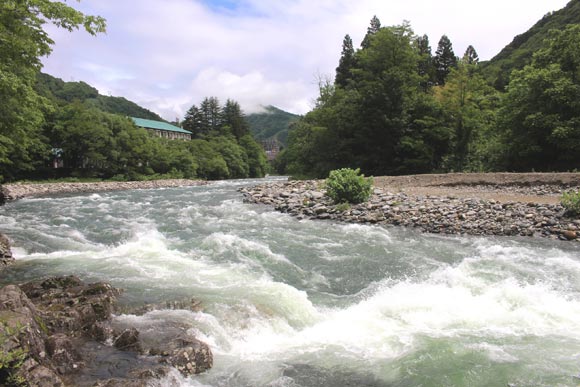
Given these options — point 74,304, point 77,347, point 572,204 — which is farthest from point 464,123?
point 77,347

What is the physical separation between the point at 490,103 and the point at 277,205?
28.6m

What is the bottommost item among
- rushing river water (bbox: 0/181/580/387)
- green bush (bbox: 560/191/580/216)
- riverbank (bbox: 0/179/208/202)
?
riverbank (bbox: 0/179/208/202)

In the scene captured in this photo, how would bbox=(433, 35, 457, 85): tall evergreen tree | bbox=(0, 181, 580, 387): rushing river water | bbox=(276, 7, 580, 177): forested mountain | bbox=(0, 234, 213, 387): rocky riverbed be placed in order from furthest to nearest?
bbox=(433, 35, 457, 85): tall evergreen tree, bbox=(276, 7, 580, 177): forested mountain, bbox=(0, 181, 580, 387): rushing river water, bbox=(0, 234, 213, 387): rocky riverbed

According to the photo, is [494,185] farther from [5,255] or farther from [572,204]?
[5,255]

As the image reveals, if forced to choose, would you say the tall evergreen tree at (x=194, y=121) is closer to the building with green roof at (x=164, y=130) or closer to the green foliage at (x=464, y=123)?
the building with green roof at (x=164, y=130)

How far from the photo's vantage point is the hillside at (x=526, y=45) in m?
54.9

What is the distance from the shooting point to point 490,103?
3600cm

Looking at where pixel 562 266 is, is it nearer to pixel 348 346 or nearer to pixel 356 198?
pixel 348 346

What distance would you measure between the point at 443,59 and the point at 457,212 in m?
49.2

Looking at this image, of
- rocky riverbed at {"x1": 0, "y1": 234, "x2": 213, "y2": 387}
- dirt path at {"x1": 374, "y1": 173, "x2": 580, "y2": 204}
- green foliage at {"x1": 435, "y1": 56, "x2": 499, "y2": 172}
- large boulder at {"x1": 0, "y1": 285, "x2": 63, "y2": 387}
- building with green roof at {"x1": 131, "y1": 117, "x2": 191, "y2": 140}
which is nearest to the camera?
large boulder at {"x1": 0, "y1": 285, "x2": 63, "y2": 387}

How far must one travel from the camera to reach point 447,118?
29969 mm

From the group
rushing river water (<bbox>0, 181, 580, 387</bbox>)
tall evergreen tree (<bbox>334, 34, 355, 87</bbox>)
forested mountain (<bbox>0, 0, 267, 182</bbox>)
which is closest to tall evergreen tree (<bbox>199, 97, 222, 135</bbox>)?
forested mountain (<bbox>0, 0, 267, 182</bbox>)

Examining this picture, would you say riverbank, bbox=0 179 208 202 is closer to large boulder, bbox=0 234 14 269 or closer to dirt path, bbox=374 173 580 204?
large boulder, bbox=0 234 14 269

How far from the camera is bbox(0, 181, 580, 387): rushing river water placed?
14.4 ft
